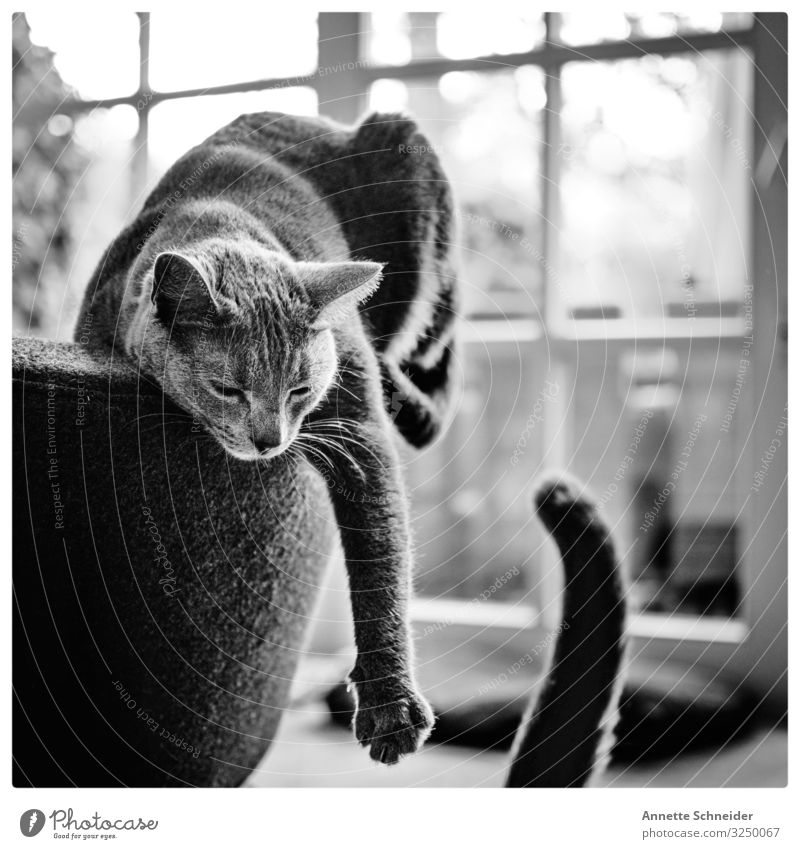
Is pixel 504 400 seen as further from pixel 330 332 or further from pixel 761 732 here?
pixel 761 732

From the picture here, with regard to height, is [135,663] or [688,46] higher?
[688,46]

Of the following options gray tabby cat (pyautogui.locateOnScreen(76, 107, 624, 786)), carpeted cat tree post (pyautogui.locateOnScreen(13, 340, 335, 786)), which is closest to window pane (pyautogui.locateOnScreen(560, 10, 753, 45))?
gray tabby cat (pyautogui.locateOnScreen(76, 107, 624, 786))

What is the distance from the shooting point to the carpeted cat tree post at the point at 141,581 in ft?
2.14

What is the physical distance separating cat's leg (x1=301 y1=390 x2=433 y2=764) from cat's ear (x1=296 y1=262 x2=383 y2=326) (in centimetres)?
8

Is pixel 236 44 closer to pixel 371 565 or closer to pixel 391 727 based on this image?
pixel 371 565

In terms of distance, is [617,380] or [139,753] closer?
[139,753]

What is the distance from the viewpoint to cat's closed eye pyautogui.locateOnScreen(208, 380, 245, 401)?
0.65 meters

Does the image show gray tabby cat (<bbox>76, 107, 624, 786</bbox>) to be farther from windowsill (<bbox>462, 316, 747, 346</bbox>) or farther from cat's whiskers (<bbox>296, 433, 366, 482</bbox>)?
windowsill (<bbox>462, 316, 747, 346</bbox>)

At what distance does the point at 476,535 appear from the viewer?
0.87 m

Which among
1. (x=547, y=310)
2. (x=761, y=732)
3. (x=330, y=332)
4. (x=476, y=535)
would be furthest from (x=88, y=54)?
(x=761, y=732)

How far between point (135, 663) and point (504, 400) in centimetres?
54

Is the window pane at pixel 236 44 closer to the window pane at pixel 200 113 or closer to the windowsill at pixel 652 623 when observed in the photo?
the window pane at pixel 200 113

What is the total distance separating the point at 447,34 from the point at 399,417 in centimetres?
50

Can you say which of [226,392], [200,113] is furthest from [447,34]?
[226,392]
